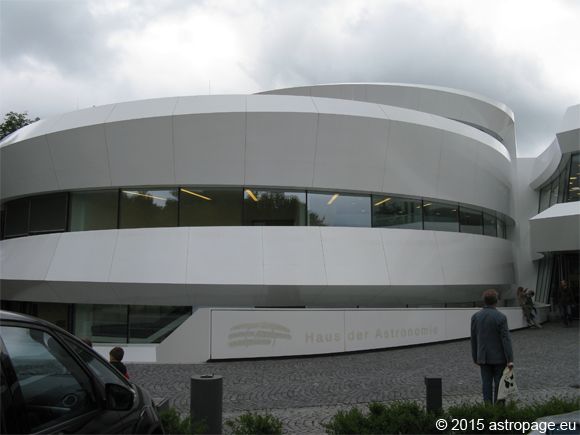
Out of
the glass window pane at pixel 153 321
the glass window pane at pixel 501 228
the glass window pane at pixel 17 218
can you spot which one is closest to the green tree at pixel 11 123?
the glass window pane at pixel 17 218

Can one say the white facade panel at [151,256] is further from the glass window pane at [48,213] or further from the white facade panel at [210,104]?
the white facade panel at [210,104]

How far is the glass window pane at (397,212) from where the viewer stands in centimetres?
1708

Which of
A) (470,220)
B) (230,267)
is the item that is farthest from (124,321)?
(470,220)

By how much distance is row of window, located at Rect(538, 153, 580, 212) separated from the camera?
66.5ft

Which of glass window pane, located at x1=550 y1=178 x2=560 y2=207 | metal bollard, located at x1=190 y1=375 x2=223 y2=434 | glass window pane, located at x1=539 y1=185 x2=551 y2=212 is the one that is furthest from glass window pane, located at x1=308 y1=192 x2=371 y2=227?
glass window pane, located at x1=539 y1=185 x2=551 y2=212

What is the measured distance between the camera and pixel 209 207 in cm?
1641

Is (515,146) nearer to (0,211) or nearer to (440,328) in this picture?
(440,328)

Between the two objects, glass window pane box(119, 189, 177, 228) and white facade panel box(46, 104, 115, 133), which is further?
white facade panel box(46, 104, 115, 133)

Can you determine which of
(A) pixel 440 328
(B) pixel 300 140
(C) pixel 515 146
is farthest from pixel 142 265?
(C) pixel 515 146

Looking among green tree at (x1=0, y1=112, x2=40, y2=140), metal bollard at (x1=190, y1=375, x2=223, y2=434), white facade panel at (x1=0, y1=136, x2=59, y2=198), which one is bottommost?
metal bollard at (x1=190, y1=375, x2=223, y2=434)

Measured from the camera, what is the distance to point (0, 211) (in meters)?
20.6

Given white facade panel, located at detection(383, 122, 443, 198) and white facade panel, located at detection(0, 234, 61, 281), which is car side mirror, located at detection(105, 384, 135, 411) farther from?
white facade panel, located at detection(383, 122, 443, 198)

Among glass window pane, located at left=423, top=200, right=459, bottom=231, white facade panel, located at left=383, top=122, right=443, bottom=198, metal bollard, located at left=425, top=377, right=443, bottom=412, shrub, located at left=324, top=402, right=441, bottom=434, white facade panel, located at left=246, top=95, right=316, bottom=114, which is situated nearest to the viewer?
shrub, located at left=324, top=402, right=441, bottom=434

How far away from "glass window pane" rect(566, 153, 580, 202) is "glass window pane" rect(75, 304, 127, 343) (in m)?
17.7
